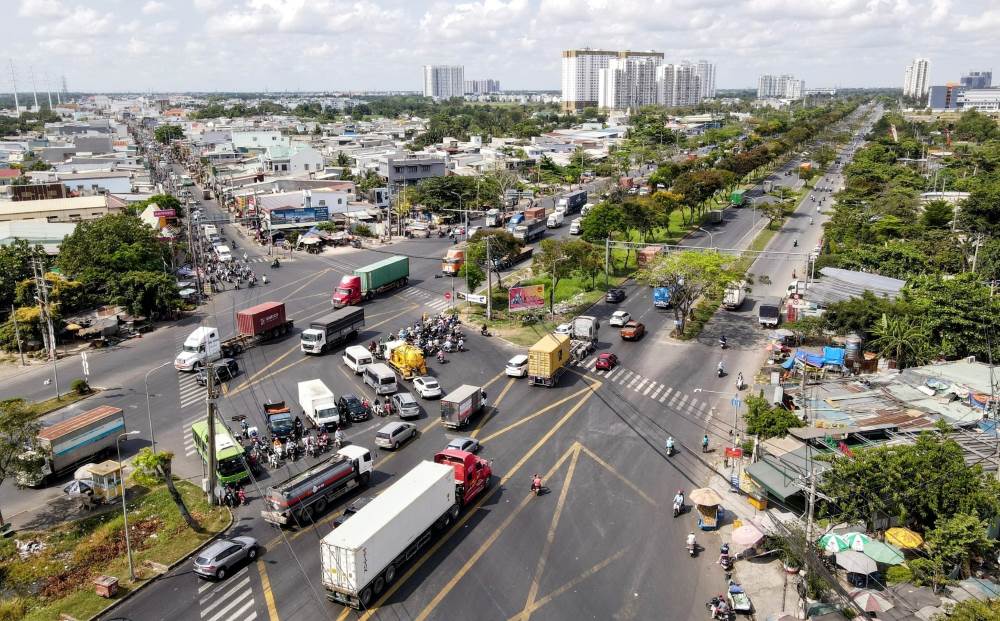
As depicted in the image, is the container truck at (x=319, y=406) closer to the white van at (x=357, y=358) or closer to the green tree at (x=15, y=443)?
the white van at (x=357, y=358)

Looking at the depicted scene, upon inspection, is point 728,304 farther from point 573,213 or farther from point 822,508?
point 573,213

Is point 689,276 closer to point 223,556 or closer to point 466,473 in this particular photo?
point 466,473

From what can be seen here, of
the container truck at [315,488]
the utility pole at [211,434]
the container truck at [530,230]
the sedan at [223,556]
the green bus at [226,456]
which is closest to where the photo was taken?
the sedan at [223,556]

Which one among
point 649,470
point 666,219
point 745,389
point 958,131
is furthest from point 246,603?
point 958,131

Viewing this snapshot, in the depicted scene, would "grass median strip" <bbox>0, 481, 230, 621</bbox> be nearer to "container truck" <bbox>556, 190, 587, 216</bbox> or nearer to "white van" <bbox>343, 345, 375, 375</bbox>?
"white van" <bbox>343, 345, 375, 375</bbox>

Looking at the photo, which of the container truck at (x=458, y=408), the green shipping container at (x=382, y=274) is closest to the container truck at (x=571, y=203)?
the green shipping container at (x=382, y=274)

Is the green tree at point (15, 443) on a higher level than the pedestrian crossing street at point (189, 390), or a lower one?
higher

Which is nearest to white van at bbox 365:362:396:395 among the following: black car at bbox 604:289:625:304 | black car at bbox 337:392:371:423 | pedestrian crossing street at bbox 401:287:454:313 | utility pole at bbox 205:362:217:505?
black car at bbox 337:392:371:423
